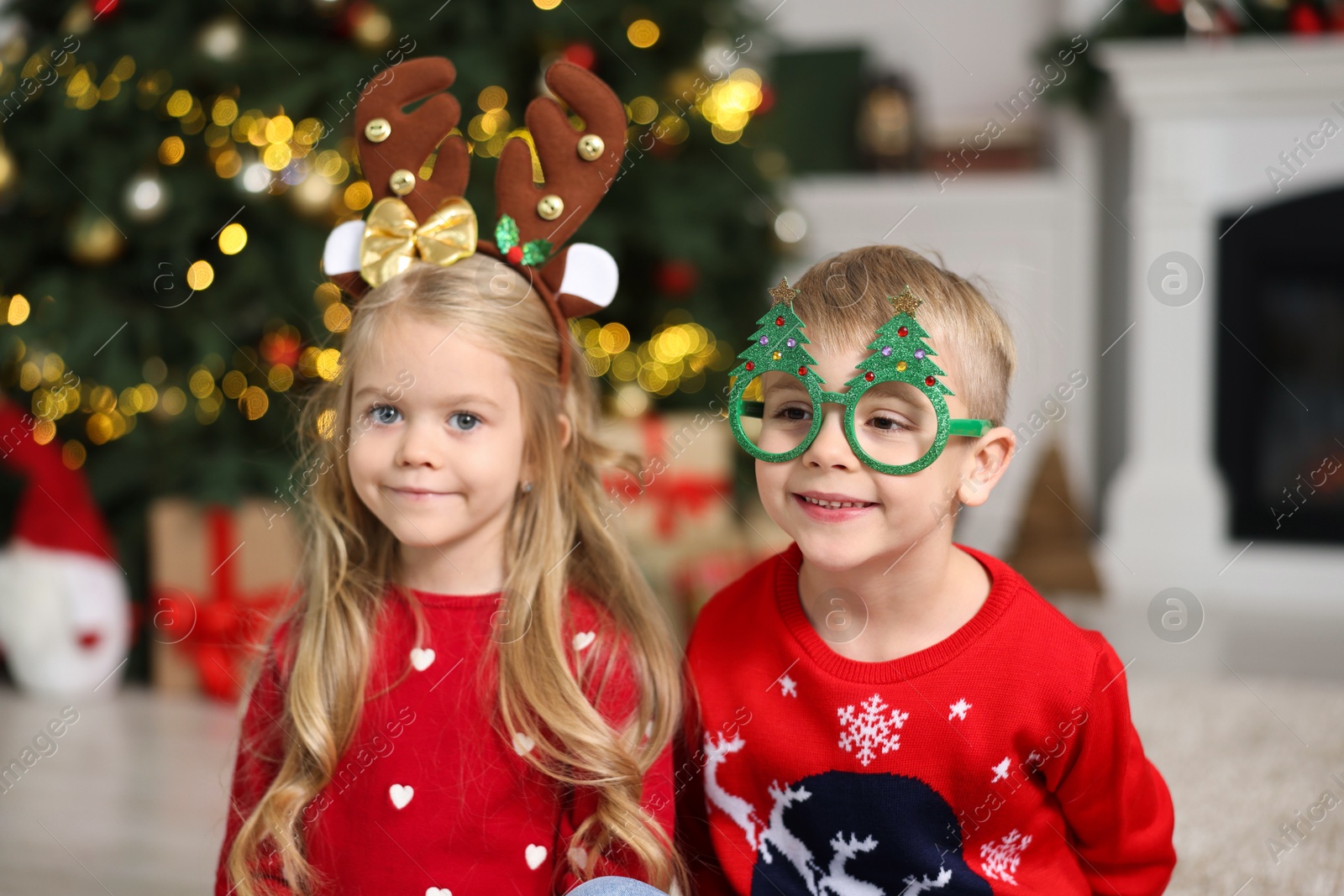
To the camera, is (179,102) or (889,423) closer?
(889,423)

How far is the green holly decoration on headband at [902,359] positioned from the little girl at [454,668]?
35 centimetres

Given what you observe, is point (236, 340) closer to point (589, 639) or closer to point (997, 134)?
point (589, 639)

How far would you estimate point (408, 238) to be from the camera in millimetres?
1116

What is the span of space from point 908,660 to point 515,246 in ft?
1.76

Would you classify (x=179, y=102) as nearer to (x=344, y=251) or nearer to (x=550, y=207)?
(x=344, y=251)

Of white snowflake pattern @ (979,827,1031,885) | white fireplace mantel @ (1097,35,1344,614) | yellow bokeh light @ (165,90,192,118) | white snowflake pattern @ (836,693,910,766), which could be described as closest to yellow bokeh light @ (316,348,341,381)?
yellow bokeh light @ (165,90,192,118)

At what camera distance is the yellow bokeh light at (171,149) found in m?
2.10

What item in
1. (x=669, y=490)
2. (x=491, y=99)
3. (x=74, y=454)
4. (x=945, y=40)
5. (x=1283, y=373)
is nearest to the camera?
(x=491, y=99)

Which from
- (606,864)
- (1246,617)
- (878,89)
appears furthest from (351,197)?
(1246,617)

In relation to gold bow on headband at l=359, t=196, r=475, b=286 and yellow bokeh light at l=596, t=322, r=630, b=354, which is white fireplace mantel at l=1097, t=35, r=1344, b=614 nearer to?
yellow bokeh light at l=596, t=322, r=630, b=354

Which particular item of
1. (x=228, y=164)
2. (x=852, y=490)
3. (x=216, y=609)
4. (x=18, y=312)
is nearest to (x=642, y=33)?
(x=228, y=164)

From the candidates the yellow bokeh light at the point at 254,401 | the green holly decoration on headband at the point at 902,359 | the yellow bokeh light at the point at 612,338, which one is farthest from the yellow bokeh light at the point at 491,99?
the green holly decoration on headband at the point at 902,359

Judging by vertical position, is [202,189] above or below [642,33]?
below

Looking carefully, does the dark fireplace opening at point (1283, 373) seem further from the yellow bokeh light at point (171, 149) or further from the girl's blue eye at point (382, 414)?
the girl's blue eye at point (382, 414)
